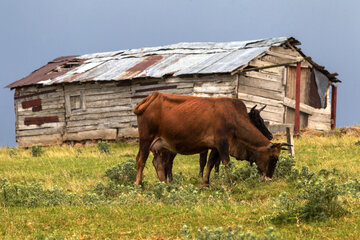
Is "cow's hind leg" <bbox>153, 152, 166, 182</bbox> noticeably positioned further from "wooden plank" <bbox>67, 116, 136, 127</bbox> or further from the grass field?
"wooden plank" <bbox>67, 116, 136, 127</bbox>

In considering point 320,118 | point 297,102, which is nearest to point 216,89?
point 297,102

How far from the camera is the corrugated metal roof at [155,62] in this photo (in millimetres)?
23141

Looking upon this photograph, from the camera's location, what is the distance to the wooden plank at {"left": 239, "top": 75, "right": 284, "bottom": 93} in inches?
890

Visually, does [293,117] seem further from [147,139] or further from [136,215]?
[136,215]

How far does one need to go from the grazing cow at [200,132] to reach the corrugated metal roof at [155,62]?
10040 mm

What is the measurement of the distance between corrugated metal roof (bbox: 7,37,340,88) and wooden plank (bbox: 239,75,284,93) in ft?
2.87

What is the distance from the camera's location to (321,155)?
15.9 m

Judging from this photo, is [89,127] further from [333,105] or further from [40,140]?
[333,105]

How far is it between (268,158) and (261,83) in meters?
A: 12.3

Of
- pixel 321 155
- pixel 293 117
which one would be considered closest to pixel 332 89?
pixel 293 117

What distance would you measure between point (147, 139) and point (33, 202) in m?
2.91

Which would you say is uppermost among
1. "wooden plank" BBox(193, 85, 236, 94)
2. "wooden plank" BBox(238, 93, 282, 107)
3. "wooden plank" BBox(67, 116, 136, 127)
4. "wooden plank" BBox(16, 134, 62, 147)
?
"wooden plank" BBox(193, 85, 236, 94)

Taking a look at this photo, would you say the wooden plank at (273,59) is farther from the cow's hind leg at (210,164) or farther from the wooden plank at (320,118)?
the cow's hind leg at (210,164)

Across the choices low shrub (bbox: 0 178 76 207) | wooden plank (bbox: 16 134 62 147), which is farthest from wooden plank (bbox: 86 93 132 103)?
low shrub (bbox: 0 178 76 207)
